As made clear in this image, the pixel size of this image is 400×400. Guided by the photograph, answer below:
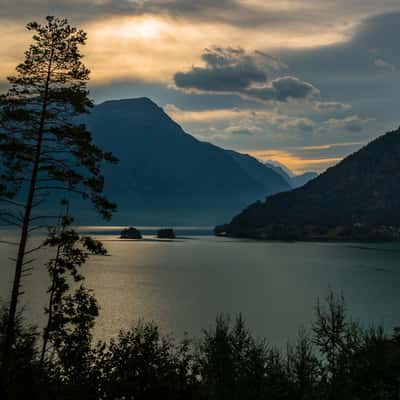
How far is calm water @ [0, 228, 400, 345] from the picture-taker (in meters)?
82.8

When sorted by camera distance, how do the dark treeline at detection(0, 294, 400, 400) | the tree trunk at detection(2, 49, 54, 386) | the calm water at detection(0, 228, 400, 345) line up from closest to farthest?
the tree trunk at detection(2, 49, 54, 386)
the dark treeline at detection(0, 294, 400, 400)
the calm water at detection(0, 228, 400, 345)

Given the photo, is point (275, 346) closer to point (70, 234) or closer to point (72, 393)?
point (72, 393)

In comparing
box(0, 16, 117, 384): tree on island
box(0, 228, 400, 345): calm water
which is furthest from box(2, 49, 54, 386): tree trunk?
box(0, 228, 400, 345): calm water

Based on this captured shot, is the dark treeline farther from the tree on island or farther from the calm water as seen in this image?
the calm water

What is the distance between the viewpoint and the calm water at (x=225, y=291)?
8281 cm

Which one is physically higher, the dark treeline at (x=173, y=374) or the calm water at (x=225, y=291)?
the dark treeline at (x=173, y=374)

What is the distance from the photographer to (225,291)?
12112 centimetres

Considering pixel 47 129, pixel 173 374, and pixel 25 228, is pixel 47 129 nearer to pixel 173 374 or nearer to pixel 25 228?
pixel 25 228

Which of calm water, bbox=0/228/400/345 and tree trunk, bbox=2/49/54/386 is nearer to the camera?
tree trunk, bbox=2/49/54/386

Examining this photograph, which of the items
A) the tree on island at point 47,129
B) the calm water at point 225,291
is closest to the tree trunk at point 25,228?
the tree on island at point 47,129

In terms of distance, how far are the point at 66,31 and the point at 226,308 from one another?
72507mm

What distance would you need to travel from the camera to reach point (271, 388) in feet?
131

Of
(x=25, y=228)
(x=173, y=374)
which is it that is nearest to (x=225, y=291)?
(x=173, y=374)

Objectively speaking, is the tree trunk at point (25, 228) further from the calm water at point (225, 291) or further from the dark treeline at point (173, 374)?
the calm water at point (225, 291)
